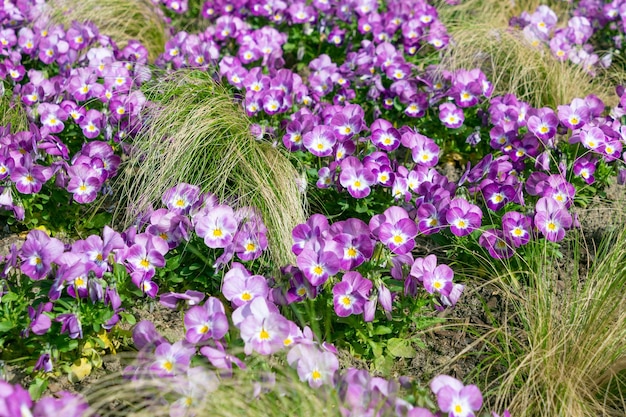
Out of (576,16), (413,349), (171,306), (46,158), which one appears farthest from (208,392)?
(576,16)

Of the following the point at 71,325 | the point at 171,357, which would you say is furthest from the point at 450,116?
the point at 71,325

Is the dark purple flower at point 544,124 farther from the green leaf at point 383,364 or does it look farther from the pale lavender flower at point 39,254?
the pale lavender flower at point 39,254

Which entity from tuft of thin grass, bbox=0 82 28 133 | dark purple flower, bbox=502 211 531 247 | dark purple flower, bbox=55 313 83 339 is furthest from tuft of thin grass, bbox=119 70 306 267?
dark purple flower, bbox=502 211 531 247

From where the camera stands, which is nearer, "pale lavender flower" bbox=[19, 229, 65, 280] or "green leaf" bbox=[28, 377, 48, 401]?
"green leaf" bbox=[28, 377, 48, 401]

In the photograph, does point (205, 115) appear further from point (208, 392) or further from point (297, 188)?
point (208, 392)

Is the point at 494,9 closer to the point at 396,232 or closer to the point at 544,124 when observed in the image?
the point at 544,124

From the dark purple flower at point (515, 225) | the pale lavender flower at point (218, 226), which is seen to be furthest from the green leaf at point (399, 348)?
the pale lavender flower at point (218, 226)

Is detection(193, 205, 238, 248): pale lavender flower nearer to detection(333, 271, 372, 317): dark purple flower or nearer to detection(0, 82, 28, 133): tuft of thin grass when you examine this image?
detection(333, 271, 372, 317): dark purple flower
